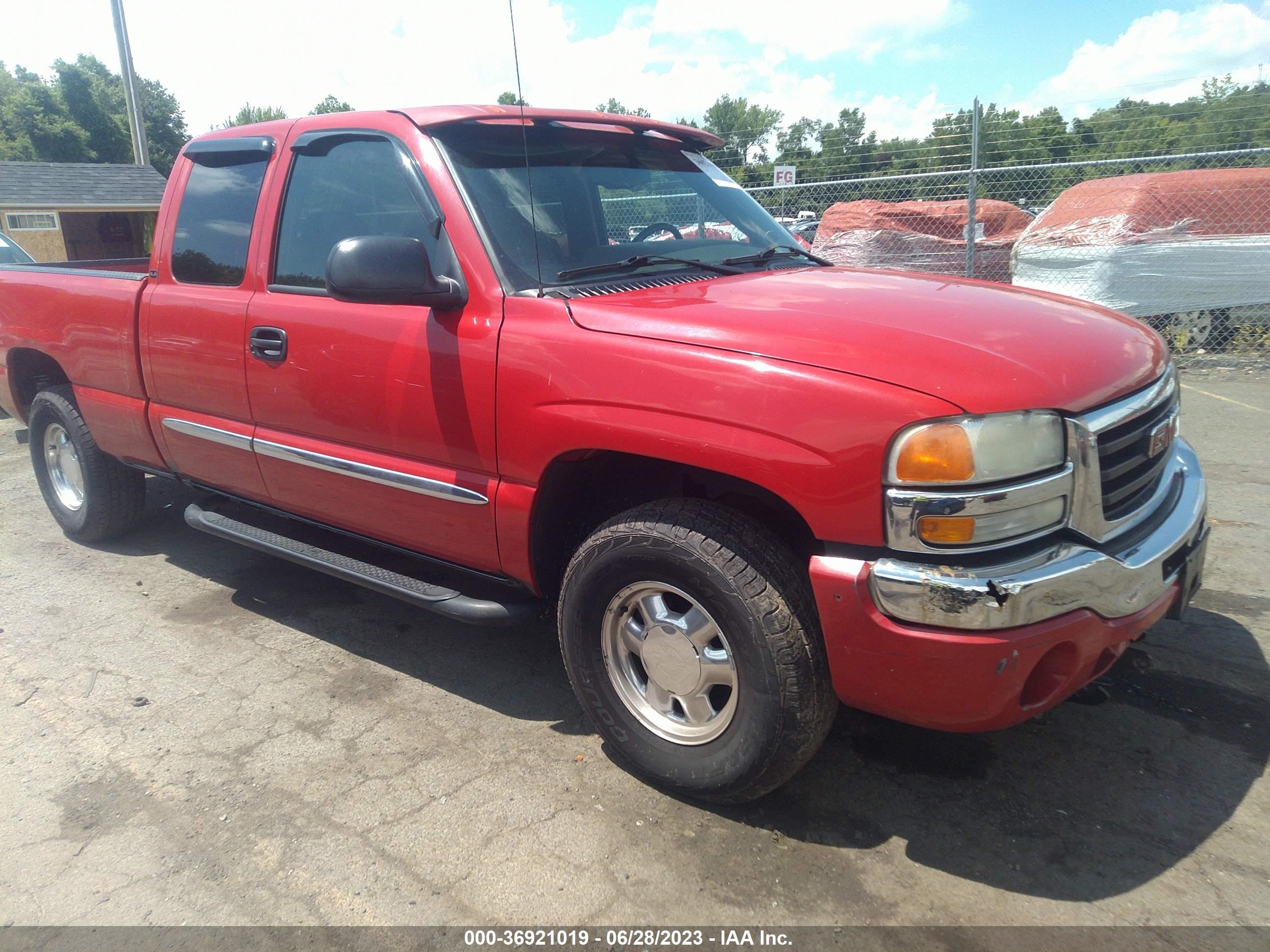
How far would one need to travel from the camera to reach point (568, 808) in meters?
2.72

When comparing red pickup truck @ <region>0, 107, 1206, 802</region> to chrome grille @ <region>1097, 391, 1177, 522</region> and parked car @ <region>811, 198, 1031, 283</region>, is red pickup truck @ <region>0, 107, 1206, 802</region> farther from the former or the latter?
parked car @ <region>811, 198, 1031, 283</region>

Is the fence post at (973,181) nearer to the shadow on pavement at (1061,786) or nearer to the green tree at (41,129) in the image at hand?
the shadow on pavement at (1061,786)

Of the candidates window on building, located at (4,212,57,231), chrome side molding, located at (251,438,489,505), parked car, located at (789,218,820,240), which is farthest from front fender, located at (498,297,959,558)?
window on building, located at (4,212,57,231)

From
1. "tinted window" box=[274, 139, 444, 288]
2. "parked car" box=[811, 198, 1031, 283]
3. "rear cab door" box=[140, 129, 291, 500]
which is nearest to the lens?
"tinted window" box=[274, 139, 444, 288]

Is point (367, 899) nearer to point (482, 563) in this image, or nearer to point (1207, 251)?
point (482, 563)

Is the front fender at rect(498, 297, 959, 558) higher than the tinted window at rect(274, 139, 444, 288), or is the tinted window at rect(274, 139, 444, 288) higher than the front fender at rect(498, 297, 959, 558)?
the tinted window at rect(274, 139, 444, 288)

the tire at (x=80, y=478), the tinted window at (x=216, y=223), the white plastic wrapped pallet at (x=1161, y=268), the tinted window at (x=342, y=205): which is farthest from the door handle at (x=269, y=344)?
the white plastic wrapped pallet at (x=1161, y=268)

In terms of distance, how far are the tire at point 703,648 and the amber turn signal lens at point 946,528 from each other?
0.40 metres

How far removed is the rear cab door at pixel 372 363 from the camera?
2.92m

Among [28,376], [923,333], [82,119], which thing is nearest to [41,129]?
[82,119]

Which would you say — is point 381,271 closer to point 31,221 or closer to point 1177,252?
point 1177,252

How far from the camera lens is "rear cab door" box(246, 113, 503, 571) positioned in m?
2.92

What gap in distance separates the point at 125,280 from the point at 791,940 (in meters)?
3.91

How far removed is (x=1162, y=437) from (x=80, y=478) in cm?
522
